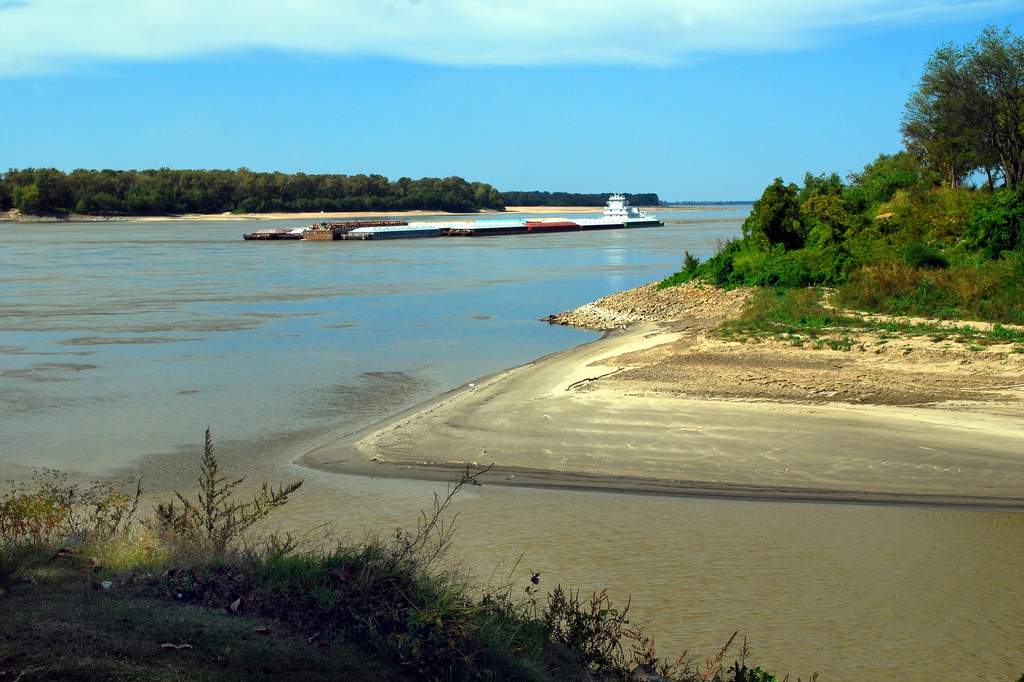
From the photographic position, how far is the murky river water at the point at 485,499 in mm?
6508

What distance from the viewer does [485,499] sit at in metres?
9.67

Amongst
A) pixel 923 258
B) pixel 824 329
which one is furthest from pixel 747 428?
pixel 923 258

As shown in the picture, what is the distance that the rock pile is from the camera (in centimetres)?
2494

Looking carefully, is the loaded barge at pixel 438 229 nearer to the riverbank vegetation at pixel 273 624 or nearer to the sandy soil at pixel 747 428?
the sandy soil at pixel 747 428

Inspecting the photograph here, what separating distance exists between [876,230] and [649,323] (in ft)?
25.9

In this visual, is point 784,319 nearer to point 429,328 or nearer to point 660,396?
point 660,396

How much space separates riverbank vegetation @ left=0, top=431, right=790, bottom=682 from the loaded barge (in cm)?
9403

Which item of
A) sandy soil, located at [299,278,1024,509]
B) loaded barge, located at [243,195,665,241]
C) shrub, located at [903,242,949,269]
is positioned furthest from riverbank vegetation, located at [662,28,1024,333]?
loaded barge, located at [243,195,665,241]

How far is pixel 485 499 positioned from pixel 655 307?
60.2 ft

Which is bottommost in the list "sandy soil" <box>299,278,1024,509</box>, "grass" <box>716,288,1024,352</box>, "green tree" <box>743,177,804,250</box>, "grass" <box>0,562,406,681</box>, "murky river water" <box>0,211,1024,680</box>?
"murky river water" <box>0,211,1024,680</box>

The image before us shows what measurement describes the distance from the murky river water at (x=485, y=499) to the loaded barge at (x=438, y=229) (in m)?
66.3

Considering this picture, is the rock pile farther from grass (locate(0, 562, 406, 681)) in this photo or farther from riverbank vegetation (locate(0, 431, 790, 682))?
grass (locate(0, 562, 406, 681))

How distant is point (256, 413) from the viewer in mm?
14664

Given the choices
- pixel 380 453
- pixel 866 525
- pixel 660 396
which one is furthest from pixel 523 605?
pixel 660 396
